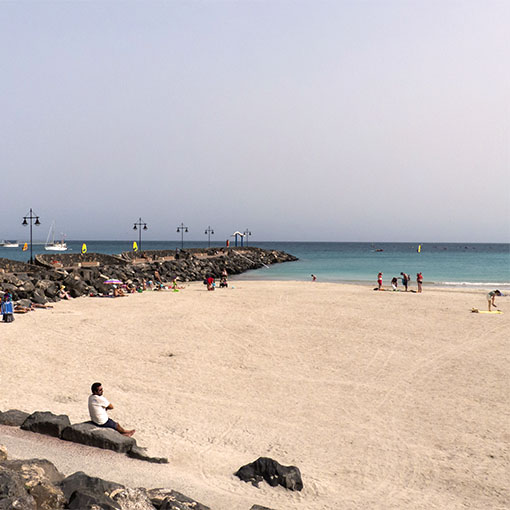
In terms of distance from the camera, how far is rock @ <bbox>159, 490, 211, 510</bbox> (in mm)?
5547

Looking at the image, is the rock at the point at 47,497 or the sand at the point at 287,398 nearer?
the rock at the point at 47,497

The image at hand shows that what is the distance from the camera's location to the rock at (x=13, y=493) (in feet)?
15.6

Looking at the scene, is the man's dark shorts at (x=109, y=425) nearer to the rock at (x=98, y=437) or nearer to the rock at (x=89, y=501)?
the rock at (x=98, y=437)

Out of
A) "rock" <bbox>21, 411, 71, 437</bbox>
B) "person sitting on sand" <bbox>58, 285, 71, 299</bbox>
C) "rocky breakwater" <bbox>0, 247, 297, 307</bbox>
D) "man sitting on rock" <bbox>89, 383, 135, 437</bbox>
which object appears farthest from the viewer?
"person sitting on sand" <bbox>58, 285, 71, 299</bbox>

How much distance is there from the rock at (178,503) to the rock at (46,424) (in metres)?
2.90

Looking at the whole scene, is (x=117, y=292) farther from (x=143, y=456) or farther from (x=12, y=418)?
(x=143, y=456)

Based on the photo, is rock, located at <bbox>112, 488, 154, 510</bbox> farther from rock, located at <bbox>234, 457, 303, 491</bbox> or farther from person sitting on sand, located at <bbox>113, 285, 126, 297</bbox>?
person sitting on sand, located at <bbox>113, 285, 126, 297</bbox>

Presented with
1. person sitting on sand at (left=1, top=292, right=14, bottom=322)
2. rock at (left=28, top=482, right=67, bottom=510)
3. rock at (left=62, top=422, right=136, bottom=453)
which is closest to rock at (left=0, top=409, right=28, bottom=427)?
rock at (left=62, top=422, right=136, bottom=453)

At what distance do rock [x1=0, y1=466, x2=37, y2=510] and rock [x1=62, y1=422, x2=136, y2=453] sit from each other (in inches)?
89.9

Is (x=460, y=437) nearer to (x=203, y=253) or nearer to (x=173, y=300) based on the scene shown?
(x=173, y=300)

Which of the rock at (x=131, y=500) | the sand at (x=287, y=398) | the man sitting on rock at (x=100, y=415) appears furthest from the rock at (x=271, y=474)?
the man sitting on rock at (x=100, y=415)

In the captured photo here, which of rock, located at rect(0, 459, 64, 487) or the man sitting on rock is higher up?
rock, located at rect(0, 459, 64, 487)

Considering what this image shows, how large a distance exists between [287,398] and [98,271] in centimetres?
2848

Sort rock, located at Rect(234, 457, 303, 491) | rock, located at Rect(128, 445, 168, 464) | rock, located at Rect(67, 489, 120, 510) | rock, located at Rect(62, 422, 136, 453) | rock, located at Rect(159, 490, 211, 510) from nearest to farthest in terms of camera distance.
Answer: rock, located at Rect(67, 489, 120, 510), rock, located at Rect(159, 490, 211, 510), rock, located at Rect(234, 457, 303, 491), rock, located at Rect(128, 445, 168, 464), rock, located at Rect(62, 422, 136, 453)
